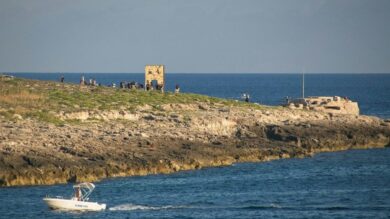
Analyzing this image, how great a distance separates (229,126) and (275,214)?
35.1 meters

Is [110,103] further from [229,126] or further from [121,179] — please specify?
[121,179]

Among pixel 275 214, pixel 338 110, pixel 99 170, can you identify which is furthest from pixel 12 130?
pixel 338 110

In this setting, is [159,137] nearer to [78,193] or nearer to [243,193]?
[243,193]

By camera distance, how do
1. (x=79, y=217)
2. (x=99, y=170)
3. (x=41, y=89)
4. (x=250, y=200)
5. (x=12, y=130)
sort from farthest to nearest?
(x=41, y=89)
(x=12, y=130)
(x=99, y=170)
(x=250, y=200)
(x=79, y=217)

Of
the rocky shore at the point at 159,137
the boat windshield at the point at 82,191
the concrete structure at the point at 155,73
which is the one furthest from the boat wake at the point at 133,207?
the concrete structure at the point at 155,73

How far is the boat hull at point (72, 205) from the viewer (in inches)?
3061

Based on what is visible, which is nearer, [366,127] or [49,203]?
[49,203]

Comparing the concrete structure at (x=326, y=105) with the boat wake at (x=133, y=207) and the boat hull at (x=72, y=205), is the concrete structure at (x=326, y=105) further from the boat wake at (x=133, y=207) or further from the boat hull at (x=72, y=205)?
the boat hull at (x=72, y=205)

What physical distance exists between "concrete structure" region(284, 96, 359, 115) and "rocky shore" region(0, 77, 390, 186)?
7.58 meters

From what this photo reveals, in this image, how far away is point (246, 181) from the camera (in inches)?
3612

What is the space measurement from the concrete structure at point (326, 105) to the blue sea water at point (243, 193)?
29.2 m

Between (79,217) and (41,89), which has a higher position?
(41,89)

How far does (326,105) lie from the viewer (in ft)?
440

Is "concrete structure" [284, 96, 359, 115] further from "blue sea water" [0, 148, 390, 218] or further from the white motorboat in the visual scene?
the white motorboat
